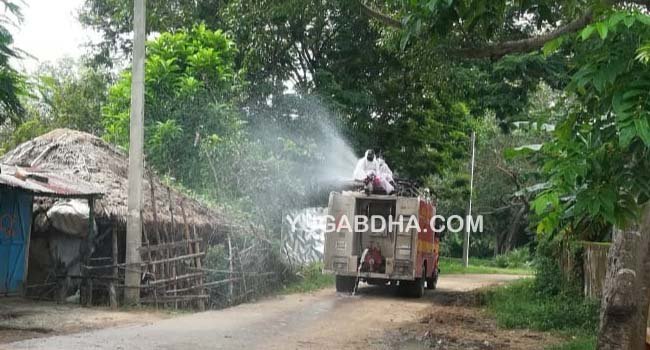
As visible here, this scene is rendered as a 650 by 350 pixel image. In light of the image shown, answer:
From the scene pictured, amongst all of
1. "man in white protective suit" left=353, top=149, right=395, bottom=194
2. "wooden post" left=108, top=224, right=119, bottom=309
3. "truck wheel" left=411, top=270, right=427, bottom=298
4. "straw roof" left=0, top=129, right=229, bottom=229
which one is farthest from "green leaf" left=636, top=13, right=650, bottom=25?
"truck wheel" left=411, top=270, right=427, bottom=298

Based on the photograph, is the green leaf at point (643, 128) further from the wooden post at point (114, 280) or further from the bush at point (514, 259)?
the bush at point (514, 259)

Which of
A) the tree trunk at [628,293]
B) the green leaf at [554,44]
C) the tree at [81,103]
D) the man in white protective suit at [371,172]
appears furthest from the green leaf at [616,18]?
the tree at [81,103]

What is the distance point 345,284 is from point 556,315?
6.68 m

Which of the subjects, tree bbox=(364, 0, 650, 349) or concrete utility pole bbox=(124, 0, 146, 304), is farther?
concrete utility pole bbox=(124, 0, 146, 304)

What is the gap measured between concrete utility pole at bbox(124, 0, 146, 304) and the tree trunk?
8343 mm

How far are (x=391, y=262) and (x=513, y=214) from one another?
3350 centimetres

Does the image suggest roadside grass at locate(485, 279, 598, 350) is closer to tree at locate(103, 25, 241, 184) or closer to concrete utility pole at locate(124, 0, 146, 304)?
concrete utility pole at locate(124, 0, 146, 304)

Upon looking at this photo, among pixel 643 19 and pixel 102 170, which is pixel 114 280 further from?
pixel 643 19

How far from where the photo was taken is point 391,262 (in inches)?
658

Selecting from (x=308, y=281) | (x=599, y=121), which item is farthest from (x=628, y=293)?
(x=308, y=281)

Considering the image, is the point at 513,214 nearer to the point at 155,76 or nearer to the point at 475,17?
the point at 155,76

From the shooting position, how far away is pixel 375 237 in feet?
56.7

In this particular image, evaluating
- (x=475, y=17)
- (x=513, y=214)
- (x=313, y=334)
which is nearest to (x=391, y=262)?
(x=313, y=334)

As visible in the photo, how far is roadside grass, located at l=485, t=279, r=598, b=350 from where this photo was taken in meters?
11.6
